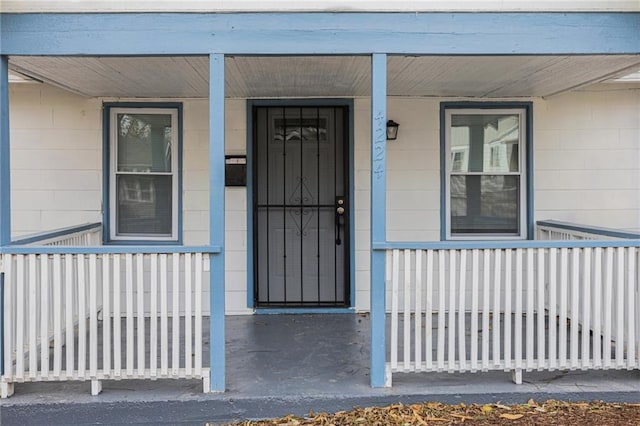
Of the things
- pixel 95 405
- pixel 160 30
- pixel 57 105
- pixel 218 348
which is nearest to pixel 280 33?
pixel 160 30

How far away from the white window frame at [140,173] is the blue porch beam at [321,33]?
A: 1941mm

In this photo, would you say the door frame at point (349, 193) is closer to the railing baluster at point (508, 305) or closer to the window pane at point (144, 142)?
the window pane at point (144, 142)

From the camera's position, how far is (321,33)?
353 cm

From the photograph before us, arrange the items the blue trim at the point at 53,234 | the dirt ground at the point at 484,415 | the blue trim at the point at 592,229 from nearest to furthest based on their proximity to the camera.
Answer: the dirt ground at the point at 484,415 < the blue trim at the point at 53,234 < the blue trim at the point at 592,229

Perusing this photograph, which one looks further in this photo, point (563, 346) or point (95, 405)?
point (563, 346)

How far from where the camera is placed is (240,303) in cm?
553

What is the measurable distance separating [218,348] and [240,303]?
6.52ft

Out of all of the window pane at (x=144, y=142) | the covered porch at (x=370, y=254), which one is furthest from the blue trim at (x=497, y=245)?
the window pane at (x=144, y=142)

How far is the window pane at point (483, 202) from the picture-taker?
220 inches

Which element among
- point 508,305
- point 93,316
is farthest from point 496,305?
point 93,316

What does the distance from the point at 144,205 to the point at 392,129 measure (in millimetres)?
2637

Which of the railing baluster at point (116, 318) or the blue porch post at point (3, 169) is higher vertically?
the blue porch post at point (3, 169)

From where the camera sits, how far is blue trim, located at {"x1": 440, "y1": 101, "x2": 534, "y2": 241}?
5512 millimetres

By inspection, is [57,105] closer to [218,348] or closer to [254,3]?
[254,3]
